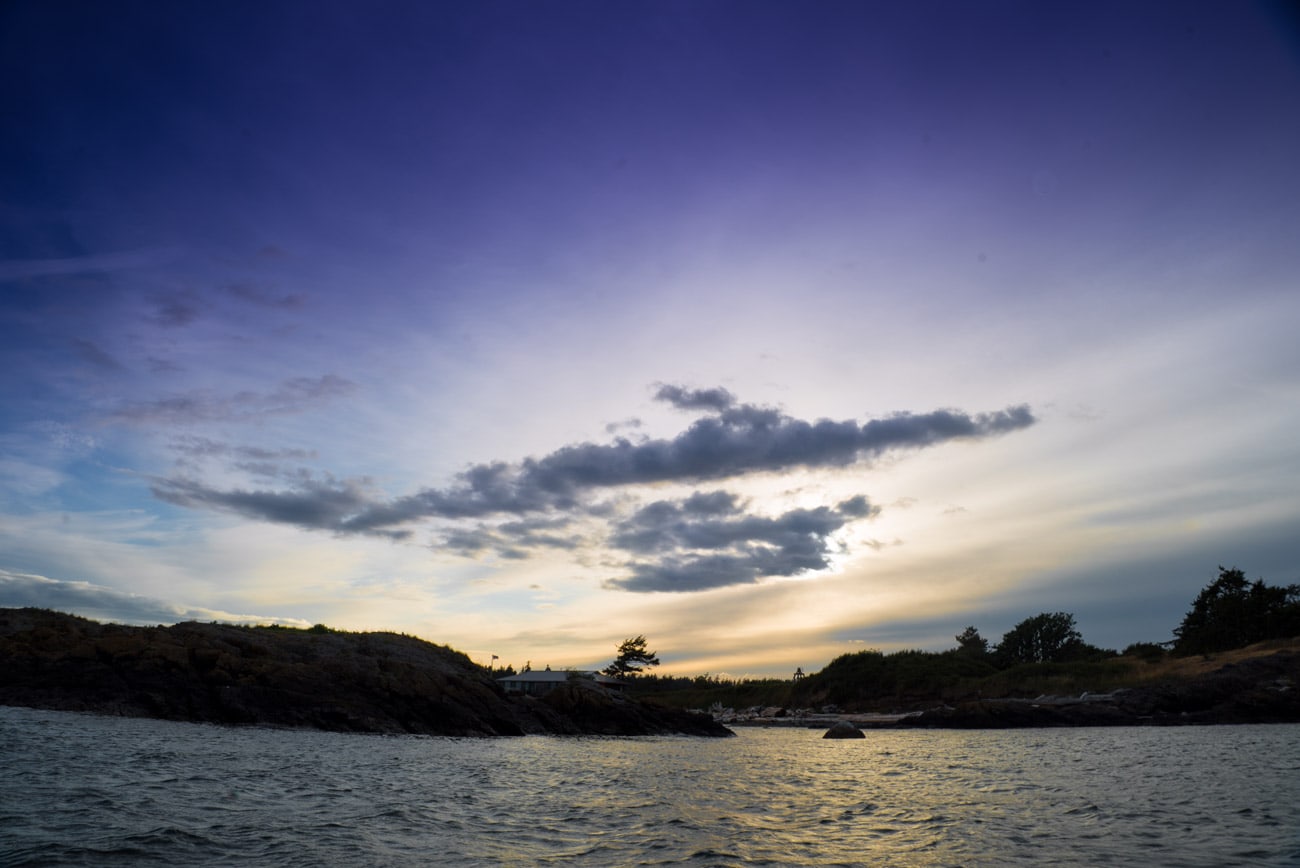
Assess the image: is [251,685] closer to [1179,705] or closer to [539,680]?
[539,680]

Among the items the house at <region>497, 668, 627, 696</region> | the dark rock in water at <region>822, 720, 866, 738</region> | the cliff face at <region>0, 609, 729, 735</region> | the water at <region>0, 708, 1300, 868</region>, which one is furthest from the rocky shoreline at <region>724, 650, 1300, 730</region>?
the house at <region>497, 668, 627, 696</region>

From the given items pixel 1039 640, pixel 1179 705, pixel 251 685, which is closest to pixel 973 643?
pixel 1039 640

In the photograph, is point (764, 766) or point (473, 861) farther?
point (764, 766)

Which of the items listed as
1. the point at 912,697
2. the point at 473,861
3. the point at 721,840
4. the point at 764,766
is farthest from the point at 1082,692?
the point at 473,861

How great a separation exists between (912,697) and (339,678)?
220 ft

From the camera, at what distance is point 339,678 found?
46.4m

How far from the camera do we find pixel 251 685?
41969 millimetres

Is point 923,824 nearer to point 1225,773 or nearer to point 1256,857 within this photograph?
point 1256,857

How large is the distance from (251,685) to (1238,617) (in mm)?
92931

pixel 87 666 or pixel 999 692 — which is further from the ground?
pixel 87 666

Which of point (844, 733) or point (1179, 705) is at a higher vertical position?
point (1179, 705)

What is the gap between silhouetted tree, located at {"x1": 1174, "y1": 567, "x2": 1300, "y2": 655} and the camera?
7588 centimetres

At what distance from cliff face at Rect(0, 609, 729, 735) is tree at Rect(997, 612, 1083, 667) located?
68.9 m

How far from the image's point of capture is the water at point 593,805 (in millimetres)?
13406
